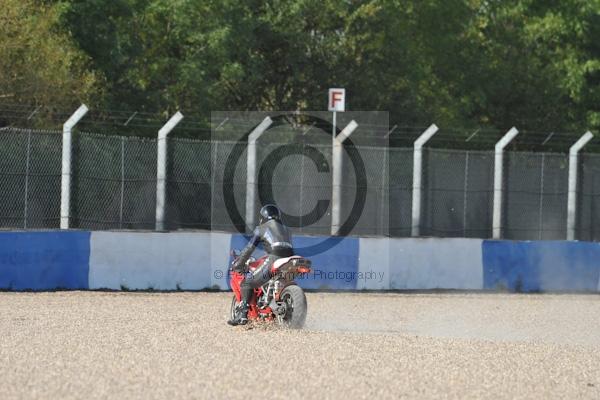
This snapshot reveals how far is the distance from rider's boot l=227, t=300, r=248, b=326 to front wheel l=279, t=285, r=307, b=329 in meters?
0.45

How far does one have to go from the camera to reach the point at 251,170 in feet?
61.7

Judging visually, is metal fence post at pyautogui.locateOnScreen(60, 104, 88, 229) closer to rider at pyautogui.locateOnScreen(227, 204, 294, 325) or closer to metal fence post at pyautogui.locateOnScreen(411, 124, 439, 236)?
rider at pyautogui.locateOnScreen(227, 204, 294, 325)

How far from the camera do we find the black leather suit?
1211 centimetres

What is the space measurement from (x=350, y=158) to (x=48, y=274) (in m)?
6.47

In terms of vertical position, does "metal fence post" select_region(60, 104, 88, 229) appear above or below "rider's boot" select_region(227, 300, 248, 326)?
above

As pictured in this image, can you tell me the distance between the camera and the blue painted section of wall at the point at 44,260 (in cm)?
1585

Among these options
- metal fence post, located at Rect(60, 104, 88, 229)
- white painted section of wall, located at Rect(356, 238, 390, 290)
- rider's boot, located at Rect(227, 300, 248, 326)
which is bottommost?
rider's boot, located at Rect(227, 300, 248, 326)

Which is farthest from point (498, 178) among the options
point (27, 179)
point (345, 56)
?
point (345, 56)

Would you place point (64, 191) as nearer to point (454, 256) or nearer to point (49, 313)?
point (49, 313)

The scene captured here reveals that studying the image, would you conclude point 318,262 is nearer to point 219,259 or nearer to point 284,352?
point 219,259

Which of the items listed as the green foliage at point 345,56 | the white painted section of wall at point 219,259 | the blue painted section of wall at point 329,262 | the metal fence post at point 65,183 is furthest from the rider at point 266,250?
the green foliage at point 345,56

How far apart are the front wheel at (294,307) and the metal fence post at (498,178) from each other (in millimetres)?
8989

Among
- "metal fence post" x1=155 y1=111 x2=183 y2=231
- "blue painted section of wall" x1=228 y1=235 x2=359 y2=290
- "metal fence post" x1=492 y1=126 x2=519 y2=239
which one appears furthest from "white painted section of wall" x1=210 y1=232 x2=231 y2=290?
"metal fence post" x1=492 y1=126 x2=519 y2=239

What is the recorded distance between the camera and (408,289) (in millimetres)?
18734
